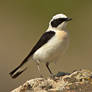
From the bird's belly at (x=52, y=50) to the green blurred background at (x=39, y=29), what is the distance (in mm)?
5825

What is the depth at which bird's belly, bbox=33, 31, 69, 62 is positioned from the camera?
1345 centimetres

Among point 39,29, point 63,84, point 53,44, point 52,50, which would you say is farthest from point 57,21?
point 39,29

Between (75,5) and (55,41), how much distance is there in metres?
16.0

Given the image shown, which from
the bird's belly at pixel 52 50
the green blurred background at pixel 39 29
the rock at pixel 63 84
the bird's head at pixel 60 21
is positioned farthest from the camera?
the green blurred background at pixel 39 29

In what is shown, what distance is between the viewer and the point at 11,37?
27.4m

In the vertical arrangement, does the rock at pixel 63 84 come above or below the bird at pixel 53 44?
below

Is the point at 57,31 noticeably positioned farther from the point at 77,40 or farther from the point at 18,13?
the point at 18,13

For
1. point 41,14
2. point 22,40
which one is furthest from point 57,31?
point 41,14

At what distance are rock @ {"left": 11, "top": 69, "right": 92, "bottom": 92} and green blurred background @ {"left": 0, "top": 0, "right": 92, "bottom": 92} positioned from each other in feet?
24.9

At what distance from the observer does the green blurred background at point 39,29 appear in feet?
71.2

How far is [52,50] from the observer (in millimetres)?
13555

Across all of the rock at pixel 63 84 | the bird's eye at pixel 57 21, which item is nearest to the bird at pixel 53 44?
the bird's eye at pixel 57 21

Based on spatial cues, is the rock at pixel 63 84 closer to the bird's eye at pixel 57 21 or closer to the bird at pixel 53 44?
the bird at pixel 53 44

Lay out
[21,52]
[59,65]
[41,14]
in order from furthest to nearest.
A: [41,14]
[21,52]
[59,65]
